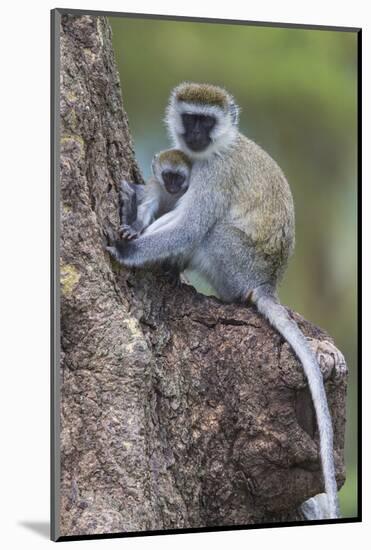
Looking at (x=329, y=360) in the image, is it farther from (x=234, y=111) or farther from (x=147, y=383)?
(x=234, y=111)

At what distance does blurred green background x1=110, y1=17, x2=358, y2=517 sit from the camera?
7008 mm

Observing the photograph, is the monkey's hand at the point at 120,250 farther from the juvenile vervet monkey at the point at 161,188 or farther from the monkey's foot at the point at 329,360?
the monkey's foot at the point at 329,360

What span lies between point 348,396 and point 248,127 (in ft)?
5.52

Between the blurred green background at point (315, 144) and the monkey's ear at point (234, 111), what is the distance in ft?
0.47

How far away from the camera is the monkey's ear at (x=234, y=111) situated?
22.0ft

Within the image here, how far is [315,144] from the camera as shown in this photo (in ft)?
23.6

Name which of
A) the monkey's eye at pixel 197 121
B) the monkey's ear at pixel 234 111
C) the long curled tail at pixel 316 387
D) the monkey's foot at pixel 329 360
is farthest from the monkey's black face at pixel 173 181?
the monkey's foot at pixel 329 360

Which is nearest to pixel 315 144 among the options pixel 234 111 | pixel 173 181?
pixel 234 111

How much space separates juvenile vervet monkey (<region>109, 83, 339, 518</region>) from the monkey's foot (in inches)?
7.2

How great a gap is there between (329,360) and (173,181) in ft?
4.39

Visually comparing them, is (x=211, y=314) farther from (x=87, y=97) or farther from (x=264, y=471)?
(x=87, y=97)

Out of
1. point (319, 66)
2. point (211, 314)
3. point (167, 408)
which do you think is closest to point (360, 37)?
point (319, 66)

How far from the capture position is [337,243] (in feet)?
23.6

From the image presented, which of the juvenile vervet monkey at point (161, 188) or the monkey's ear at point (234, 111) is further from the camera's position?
the monkey's ear at point (234, 111)
